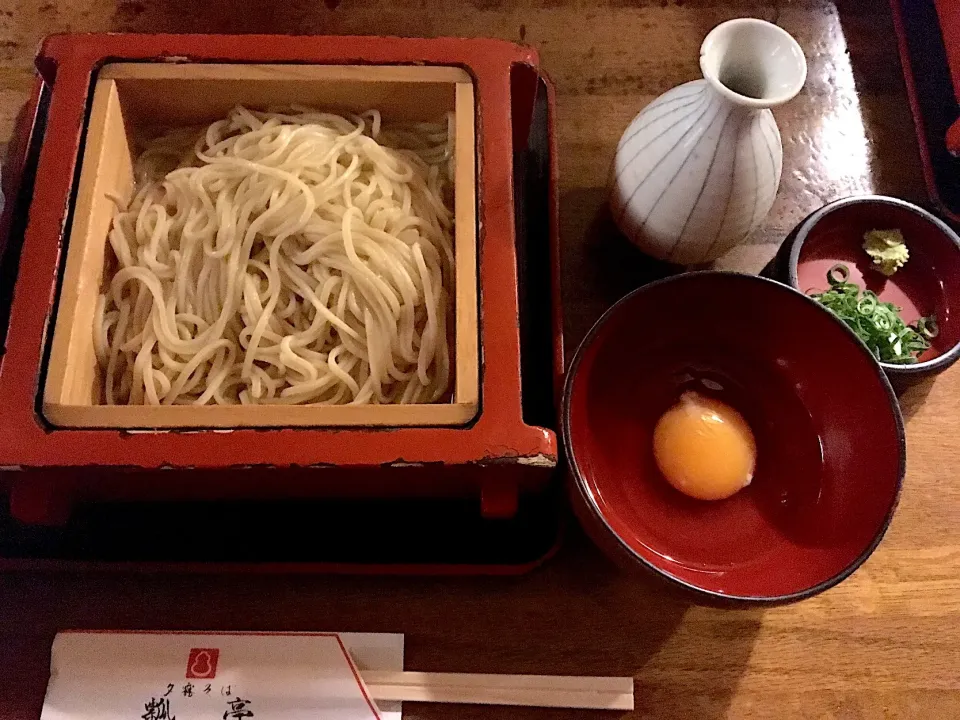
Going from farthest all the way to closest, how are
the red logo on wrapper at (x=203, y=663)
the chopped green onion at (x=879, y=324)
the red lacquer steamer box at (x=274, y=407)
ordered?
the chopped green onion at (x=879, y=324), the red logo on wrapper at (x=203, y=663), the red lacquer steamer box at (x=274, y=407)

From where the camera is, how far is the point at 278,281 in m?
1.23

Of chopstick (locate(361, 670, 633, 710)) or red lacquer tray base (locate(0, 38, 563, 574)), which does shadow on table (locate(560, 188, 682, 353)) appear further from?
chopstick (locate(361, 670, 633, 710))

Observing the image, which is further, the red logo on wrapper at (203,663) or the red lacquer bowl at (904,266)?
the red lacquer bowl at (904,266)

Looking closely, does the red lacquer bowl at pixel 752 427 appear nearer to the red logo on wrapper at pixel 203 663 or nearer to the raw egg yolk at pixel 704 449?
the raw egg yolk at pixel 704 449

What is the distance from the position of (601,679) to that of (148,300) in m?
0.88

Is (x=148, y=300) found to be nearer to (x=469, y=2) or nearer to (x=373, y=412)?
(x=373, y=412)

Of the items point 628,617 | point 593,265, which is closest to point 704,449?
point 628,617

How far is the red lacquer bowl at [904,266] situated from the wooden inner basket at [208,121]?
561mm

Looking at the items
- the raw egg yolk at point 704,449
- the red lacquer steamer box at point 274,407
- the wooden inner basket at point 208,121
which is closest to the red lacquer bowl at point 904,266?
the raw egg yolk at point 704,449

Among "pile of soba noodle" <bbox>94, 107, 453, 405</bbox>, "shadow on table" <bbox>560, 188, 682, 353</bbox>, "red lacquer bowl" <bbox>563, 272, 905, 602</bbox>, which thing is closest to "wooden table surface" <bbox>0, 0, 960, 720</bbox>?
"shadow on table" <bbox>560, 188, 682, 353</bbox>

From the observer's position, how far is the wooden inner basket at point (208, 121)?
104 centimetres

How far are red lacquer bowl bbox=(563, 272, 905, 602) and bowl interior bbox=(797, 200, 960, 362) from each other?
0.18 meters

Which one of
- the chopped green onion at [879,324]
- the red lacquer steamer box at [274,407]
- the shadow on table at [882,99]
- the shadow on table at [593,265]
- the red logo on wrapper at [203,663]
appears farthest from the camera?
the shadow on table at [882,99]

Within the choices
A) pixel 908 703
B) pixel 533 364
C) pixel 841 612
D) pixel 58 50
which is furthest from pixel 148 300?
pixel 908 703
